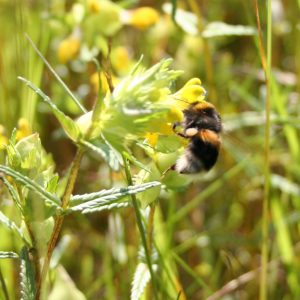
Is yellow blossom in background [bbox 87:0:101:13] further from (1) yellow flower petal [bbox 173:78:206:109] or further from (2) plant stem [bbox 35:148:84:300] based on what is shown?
(2) plant stem [bbox 35:148:84:300]

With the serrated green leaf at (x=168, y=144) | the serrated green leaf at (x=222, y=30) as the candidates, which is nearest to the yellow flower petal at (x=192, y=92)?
the serrated green leaf at (x=168, y=144)

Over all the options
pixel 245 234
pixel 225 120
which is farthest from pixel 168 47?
pixel 245 234

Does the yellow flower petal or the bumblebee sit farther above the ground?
the yellow flower petal

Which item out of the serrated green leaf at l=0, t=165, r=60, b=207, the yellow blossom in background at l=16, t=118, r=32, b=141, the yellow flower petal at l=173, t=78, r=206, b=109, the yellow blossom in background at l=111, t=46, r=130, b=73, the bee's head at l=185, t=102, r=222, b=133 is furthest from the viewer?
the yellow blossom in background at l=111, t=46, r=130, b=73

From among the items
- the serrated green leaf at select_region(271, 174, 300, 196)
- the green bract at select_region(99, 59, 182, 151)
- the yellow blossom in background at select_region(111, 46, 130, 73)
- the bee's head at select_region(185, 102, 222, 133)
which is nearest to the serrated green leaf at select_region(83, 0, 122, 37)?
the yellow blossom in background at select_region(111, 46, 130, 73)

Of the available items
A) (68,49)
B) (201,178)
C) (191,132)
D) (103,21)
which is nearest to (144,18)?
(103,21)

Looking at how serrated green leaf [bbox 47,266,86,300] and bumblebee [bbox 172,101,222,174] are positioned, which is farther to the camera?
serrated green leaf [bbox 47,266,86,300]

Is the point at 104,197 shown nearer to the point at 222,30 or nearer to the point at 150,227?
the point at 150,227
